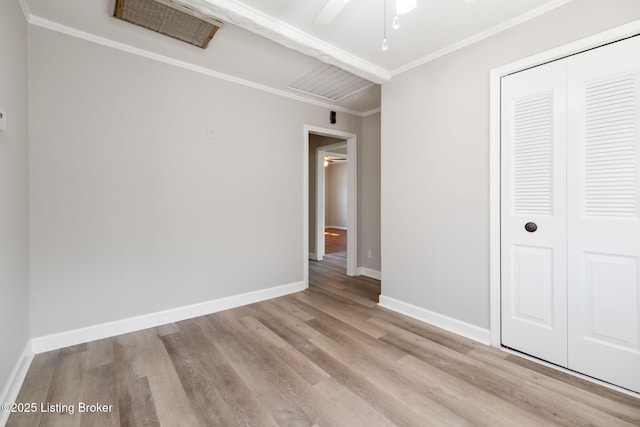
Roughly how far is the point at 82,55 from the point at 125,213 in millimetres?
1341

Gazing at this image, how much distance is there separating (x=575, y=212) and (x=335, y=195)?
965 cm

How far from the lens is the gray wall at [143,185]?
Result: 2197mm

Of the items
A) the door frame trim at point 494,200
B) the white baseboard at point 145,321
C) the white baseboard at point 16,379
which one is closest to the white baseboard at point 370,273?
the white baseboard at point 145,321

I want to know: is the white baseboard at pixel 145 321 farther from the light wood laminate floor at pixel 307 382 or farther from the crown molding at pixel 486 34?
the crown molding at pixel 486 34

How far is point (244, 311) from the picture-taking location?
303 centimetres

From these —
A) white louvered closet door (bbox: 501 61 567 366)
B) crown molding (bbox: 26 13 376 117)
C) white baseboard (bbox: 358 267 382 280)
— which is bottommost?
white baseboard (bbox: 358 267 382 280)

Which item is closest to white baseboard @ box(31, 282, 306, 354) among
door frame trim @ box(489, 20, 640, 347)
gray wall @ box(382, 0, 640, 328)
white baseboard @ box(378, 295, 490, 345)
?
white baseboard @ box(378, 295, 490, 345)

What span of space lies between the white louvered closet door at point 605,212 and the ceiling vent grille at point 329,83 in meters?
1.92

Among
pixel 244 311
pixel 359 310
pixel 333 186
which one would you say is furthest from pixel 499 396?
pixel 333 186

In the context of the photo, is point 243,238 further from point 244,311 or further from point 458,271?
point 458,271

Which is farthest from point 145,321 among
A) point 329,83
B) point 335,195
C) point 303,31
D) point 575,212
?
point 335,195

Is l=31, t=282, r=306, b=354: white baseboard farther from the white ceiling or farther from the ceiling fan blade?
the ceiling fan blade

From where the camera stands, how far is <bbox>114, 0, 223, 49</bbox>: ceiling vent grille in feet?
6.45

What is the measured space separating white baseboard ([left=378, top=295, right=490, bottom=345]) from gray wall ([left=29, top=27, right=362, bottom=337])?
4.59ft
